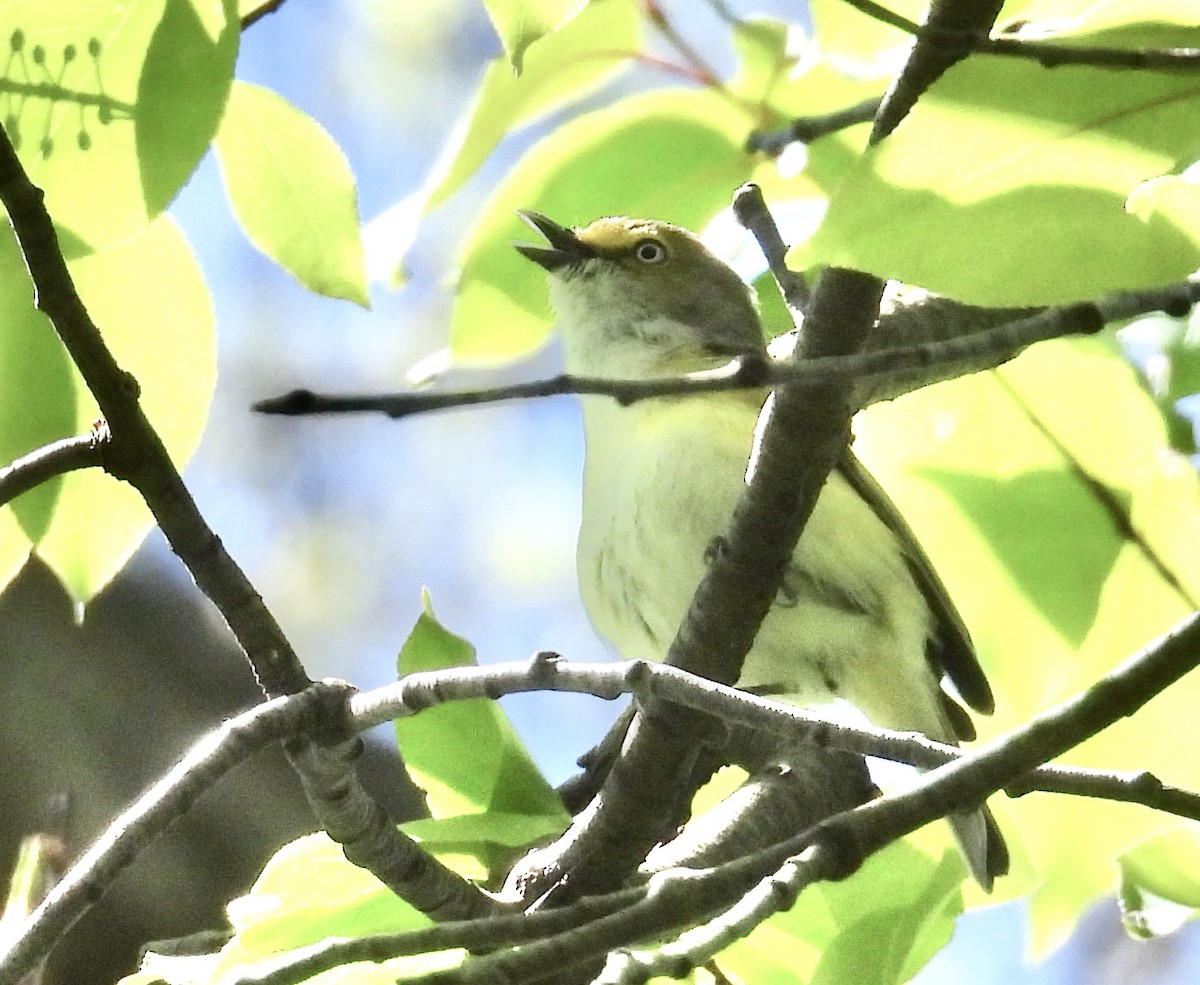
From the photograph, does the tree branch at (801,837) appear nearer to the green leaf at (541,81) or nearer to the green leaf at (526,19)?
the green leaf at (526,19)

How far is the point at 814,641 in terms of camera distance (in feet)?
6.03

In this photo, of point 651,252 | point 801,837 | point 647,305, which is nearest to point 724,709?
point 801,837

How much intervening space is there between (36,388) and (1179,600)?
0.75 metres

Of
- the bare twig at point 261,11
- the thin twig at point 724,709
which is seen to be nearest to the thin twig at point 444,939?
the thin twig at point 724,709

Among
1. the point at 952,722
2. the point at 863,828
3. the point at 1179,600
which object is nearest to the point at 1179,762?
the point at 1179,600

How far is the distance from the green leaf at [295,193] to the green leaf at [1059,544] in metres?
0.40

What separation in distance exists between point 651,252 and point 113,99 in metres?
1.53

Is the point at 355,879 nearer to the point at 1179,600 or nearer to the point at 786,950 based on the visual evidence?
the point at 786,950

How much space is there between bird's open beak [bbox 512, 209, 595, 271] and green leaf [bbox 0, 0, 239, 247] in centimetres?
36

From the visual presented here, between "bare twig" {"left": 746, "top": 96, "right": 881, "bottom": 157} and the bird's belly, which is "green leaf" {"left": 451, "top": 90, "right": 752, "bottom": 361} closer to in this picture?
"bare twig" {"left": 746, "top": 96, "right": 881, "bottom": 157}

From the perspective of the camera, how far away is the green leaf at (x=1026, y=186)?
2.04ft

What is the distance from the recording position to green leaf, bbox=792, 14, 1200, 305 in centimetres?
62

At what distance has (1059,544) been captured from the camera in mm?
1011

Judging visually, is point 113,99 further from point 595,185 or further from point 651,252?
point 651,252
